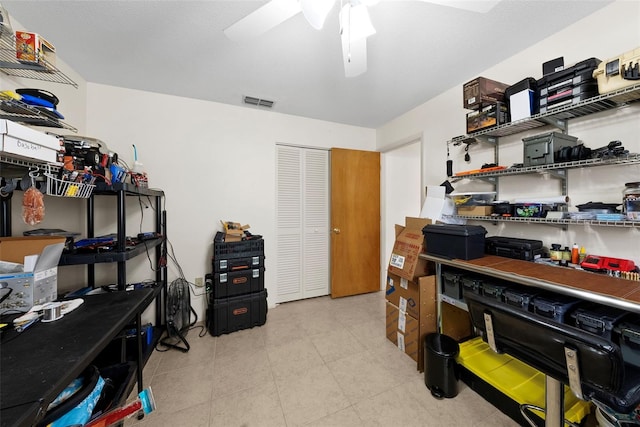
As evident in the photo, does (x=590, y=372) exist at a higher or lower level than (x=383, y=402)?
higher

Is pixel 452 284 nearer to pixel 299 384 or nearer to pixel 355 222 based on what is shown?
pixel 299 384

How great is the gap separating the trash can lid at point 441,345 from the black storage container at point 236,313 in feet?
5.40

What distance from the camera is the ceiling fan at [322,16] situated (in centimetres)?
105

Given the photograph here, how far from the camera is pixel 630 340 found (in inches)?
41.0

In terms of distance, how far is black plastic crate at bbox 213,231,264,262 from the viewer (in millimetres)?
2370

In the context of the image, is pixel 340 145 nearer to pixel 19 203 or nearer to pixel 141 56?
pixel 141 56

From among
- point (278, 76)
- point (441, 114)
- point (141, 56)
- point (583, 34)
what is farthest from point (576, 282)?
point (141, 56)

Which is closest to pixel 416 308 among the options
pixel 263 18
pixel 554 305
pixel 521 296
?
pixel 521 296

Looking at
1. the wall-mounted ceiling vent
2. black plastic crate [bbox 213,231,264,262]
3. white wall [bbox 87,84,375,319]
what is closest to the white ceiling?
the wall-mounted ceiling vent

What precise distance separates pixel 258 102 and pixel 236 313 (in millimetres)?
2343

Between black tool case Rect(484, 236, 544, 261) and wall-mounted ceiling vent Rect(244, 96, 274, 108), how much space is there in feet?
8.55

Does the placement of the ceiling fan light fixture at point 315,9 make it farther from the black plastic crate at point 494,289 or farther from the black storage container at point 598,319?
the black storage container at point 598,319

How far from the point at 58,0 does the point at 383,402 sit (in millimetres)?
3205

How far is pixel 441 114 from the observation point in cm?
249
